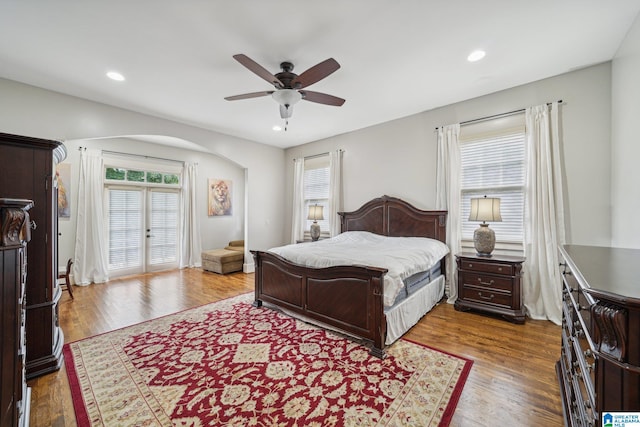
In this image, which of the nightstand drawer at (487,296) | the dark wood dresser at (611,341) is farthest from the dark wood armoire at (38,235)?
the nightstand drawer at (487,296)

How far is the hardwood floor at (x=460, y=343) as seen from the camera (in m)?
1.73

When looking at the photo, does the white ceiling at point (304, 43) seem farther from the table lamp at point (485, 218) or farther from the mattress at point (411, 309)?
the mattress at point (411, 309)

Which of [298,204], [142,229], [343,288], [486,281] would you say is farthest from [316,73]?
[142,229]

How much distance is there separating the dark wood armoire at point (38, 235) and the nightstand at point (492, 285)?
4.33 m

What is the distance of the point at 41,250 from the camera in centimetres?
214

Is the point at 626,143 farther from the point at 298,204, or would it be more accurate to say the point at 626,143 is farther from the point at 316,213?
the point at 298,204

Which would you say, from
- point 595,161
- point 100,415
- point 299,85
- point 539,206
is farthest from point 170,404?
point 595,161

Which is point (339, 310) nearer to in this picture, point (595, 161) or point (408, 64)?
point (408, 64)

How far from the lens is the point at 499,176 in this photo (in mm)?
3596

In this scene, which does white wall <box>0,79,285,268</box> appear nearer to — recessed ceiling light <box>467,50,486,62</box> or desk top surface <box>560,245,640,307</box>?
recessed ceiling light <box>467,50,486,62</box>

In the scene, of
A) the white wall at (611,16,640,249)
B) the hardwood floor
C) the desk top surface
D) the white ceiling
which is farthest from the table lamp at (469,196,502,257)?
the desk top surface

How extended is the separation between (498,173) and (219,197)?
20.2 ft

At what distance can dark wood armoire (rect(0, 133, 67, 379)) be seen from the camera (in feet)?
6.59

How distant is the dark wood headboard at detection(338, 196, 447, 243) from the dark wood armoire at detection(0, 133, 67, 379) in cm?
406
